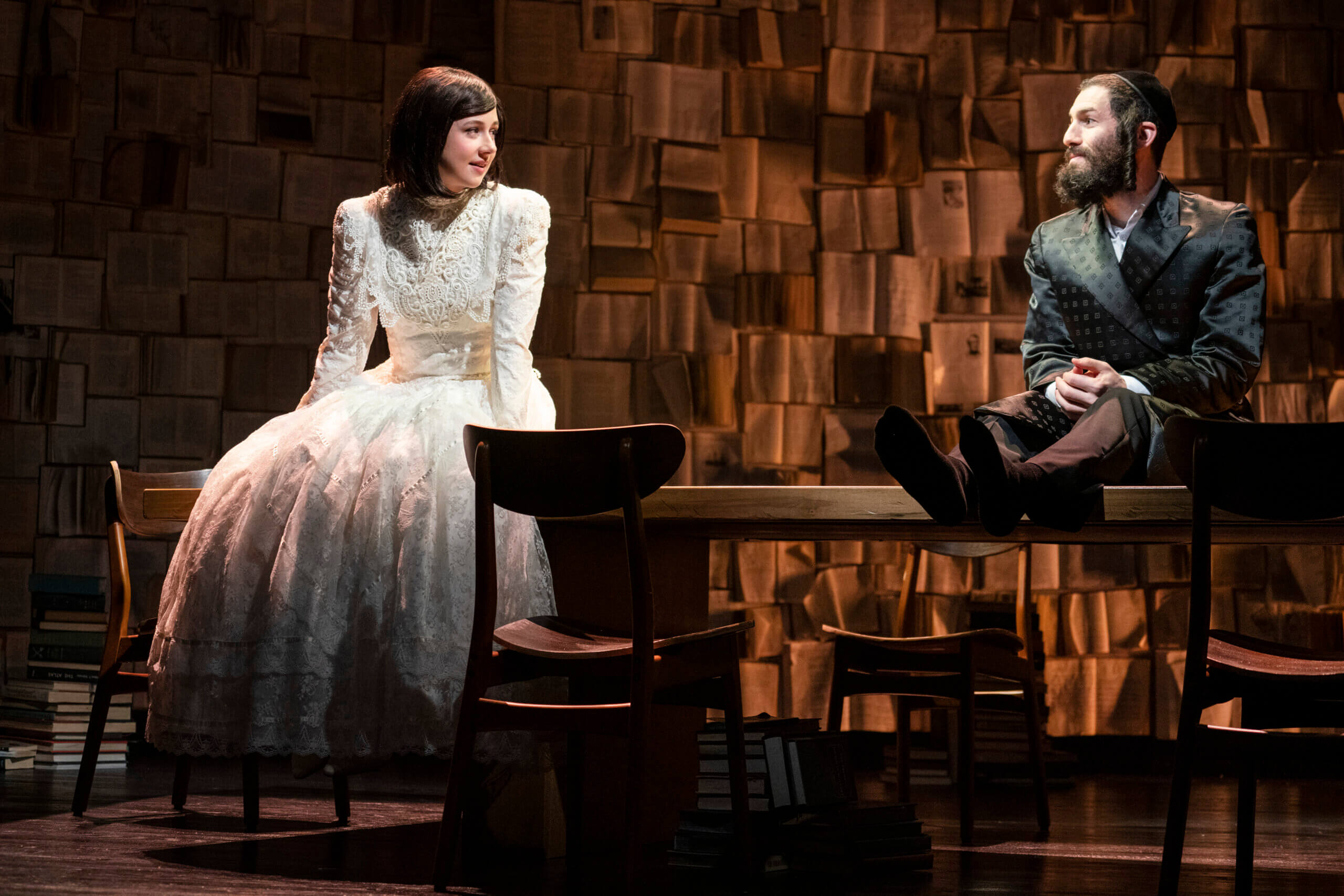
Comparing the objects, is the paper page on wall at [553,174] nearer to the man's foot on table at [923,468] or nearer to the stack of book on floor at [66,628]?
the stack of book on floor at [66,628]

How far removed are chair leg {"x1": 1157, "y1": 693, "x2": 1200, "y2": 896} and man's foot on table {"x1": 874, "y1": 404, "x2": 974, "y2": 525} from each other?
463mm

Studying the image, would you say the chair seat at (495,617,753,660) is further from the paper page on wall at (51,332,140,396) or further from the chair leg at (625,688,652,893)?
the paper page on wall at (51,332,140,396)

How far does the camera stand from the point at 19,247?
15.5 feet

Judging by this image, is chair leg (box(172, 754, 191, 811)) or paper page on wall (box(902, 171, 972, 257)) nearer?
chair leg (box(172, 754, 191, 811))

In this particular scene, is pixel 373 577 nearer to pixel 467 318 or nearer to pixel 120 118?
pixel 467 318

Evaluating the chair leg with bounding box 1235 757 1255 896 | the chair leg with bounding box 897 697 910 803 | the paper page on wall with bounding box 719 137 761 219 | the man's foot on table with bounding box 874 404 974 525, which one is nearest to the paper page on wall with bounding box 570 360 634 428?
the paper page on wall with bounding box 719 137 761 219

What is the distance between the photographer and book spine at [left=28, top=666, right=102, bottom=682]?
4.45 meters

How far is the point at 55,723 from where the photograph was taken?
4.34 meters

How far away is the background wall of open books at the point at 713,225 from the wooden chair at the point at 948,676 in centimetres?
119

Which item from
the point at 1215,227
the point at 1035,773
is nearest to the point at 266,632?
the point at 1035,773

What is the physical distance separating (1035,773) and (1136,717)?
68.0 inches

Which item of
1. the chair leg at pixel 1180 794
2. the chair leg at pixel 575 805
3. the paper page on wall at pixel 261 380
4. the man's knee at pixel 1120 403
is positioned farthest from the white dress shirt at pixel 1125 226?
the paper page on wall at pixel 261 380

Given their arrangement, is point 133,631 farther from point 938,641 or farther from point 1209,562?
point 1209,562

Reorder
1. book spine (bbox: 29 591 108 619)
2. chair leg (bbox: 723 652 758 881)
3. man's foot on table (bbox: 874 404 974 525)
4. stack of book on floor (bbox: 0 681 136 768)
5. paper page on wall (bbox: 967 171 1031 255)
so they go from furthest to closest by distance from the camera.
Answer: paper page on wall (bbox: 967 171 1031 255)
book spine (bbox: 29 591 108 619)
stack of book on floor (bbox: 0 681 136 768)
chair leg (bbox: 723 652 758 881)
man's foot on table (bbox: 874 404 974 525)
